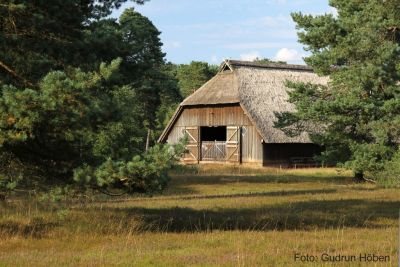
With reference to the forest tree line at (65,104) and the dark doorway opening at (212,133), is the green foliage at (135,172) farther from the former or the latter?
the dark doorway opening at (212,133)

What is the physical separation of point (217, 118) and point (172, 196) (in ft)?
73.7

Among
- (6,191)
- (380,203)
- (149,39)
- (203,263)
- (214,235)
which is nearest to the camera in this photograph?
(203,263)

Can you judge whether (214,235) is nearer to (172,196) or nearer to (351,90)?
(172,196)

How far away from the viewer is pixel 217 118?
44031mm

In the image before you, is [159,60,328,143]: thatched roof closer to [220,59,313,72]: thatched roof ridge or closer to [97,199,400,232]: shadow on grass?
[220,59,313,72]: thatched roof ridge

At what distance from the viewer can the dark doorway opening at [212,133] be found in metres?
48.5

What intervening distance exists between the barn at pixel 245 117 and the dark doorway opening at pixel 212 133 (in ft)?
0.79

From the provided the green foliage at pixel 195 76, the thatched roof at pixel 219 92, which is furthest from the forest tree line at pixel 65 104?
the green foliage at pixel 195 76

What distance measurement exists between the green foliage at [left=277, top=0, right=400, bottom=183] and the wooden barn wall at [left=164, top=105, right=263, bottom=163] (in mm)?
12942

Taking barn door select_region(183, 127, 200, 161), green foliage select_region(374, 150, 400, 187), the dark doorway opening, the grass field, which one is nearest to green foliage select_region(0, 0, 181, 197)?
the grass field

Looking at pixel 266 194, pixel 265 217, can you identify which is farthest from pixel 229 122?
pixel 265 217

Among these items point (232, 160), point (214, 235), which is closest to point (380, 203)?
point (214, 235)

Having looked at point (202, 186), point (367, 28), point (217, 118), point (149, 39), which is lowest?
point (202, 186)

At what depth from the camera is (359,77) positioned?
84.0ft
